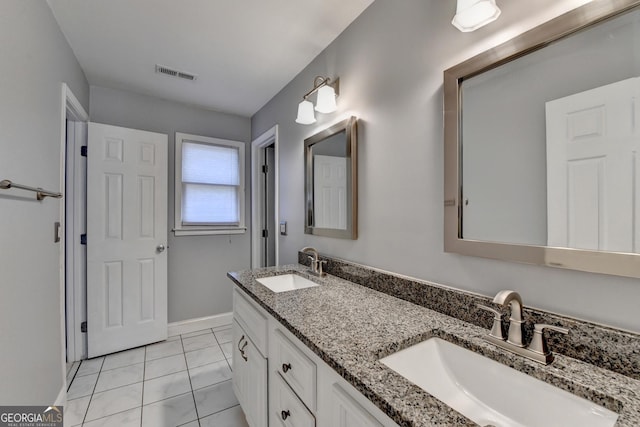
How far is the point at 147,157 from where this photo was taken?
→ 2559mm

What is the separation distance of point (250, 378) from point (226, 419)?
0.51 m

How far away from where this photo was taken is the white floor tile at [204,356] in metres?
2.28

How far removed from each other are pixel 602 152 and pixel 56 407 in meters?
2.66

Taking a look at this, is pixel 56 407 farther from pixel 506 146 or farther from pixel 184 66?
pixel 506 146

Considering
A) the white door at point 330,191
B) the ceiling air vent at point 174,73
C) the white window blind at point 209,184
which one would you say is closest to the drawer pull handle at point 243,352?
the white door at point 330,191

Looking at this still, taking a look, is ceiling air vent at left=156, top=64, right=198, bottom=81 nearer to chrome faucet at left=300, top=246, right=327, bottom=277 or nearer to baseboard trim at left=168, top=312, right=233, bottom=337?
chrome faucet at left=300, top=246, right=327, bottom=277

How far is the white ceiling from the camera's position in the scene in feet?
5.13

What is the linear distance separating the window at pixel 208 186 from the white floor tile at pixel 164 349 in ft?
3.48

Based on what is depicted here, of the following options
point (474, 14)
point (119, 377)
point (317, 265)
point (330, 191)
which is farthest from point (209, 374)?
point (474, 14)

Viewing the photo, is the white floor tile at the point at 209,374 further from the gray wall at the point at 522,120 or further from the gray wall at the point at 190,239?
the gray wall at the point at 522,120

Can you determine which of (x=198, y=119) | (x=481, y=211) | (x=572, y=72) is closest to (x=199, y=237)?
(x=198, y=119)

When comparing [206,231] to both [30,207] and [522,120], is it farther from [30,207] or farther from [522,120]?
[522,120]

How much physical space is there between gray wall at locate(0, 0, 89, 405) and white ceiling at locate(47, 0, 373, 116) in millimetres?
234
